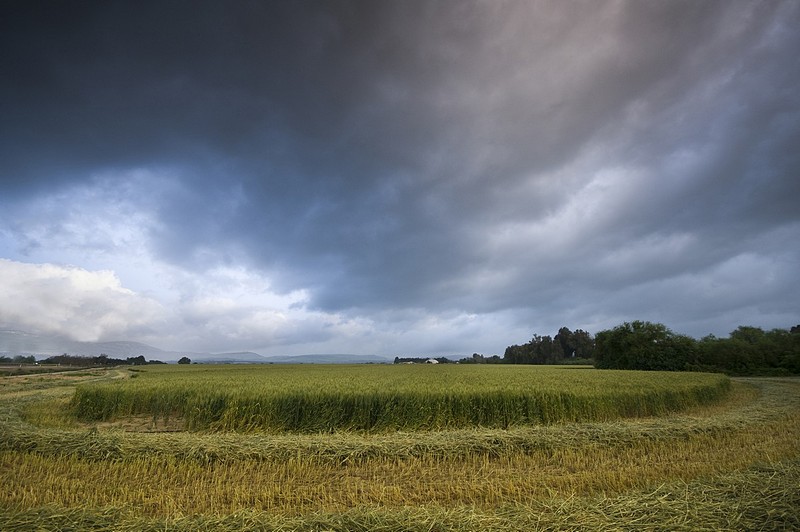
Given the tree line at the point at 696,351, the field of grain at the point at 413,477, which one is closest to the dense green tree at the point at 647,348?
the tree line at the point at 696,351

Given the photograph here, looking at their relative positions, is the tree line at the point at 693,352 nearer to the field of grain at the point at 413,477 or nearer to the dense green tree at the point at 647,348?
the dense green tree at the point at 647,348

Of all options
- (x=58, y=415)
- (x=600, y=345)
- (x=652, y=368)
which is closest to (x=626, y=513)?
(x=58, y=415)

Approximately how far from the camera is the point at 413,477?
7.36 metres

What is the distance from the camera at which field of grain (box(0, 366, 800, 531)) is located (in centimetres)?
466

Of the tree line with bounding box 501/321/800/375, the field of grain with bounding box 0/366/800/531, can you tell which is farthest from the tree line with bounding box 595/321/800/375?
the field of grain with bounding box 0/366/800/531

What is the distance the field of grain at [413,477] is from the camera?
4.66m

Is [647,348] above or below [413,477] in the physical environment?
above

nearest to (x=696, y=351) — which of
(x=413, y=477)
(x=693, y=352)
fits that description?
(x=693, y=352)

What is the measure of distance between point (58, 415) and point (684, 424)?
2040cm

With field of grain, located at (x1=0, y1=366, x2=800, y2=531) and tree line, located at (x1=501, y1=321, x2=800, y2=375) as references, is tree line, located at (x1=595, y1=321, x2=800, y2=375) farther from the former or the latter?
field of grain, located at (x1=0, y1=366, x2=800, y2=531)

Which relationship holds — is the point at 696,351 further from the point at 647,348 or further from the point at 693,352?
the point at 647,348

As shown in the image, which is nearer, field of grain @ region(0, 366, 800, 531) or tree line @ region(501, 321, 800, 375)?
field of grain @ region(0, 366, 800, 531)

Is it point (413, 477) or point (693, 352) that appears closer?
point (413, 477)

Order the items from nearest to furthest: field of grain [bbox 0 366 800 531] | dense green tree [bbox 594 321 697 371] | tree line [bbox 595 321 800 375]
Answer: field of grain [bbox 0 366 800 531], tree line [bbox 595 321 800 375], dense green tree [bbox 594 321 697 371]
